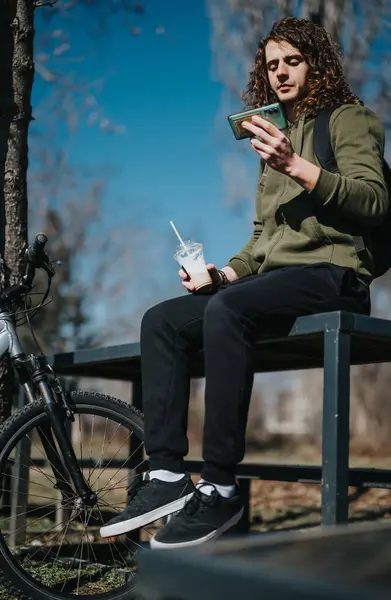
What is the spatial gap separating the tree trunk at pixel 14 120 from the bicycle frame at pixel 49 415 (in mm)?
1007

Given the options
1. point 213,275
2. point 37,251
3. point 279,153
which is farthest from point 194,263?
point 37,251

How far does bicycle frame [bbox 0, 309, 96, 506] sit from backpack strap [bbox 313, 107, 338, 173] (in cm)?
114

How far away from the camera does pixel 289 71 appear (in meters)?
2.68

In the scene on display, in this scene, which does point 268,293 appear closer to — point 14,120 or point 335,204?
point 335,204

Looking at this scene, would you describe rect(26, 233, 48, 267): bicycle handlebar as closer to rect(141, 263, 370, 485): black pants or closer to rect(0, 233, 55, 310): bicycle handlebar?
rect(0, 233, 55, 310): bicycle handlebar

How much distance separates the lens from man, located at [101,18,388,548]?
208 centimetres

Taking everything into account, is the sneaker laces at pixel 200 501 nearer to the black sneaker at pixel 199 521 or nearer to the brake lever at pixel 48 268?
the black sneaker at pixel 199 521

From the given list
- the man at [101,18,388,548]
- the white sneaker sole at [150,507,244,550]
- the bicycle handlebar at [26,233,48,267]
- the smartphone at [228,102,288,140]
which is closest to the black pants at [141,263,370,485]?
the man at [101,18,388,548]

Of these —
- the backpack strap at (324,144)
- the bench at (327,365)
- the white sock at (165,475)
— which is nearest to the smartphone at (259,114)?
the backpack strap at (324,144)

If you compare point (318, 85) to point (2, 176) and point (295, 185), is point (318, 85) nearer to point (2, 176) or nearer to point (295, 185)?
point (295, 185)

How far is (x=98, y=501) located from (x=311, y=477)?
1136 millimetres

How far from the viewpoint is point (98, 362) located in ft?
10.3

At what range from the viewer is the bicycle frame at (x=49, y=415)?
264cm

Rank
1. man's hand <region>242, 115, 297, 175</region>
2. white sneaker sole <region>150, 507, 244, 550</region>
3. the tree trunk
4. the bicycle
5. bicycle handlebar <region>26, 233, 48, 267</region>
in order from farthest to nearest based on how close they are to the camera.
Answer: the tree trunk, bicycle handlebar <region>26, 233, 48, 267</region>, the bicycle, man's hand <region>242, 115, 297, 175</region>, white sneaker sole <region>150, 507, 244, 550</region>
